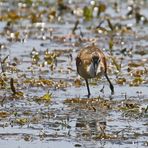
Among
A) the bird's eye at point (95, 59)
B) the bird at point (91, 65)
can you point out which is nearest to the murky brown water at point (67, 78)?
the bird at point (91, 65)

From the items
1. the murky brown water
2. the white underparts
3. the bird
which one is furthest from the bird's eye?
the murky brown water

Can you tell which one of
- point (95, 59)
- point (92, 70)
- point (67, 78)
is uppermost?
point (95, 59)

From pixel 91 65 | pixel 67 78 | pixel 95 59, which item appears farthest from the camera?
pixel 67 78

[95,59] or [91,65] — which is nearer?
[95,59]

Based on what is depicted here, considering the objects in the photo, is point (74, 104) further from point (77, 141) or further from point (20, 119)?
point (77, 141)

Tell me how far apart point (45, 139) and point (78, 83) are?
4055 mm

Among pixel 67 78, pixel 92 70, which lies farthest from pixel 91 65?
pixel 67 78

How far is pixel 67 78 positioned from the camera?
14914 millimetres

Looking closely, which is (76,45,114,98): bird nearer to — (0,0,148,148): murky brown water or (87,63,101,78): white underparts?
(87,63,101,78): white underparts

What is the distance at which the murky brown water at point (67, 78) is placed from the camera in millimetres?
10824

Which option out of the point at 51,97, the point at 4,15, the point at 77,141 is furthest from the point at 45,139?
the point at 4,15

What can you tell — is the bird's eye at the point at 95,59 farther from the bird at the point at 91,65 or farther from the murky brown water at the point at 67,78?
the murky brown water at the point at 67,78

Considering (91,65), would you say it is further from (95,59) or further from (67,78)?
(67,78)

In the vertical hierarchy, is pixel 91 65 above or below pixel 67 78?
above
